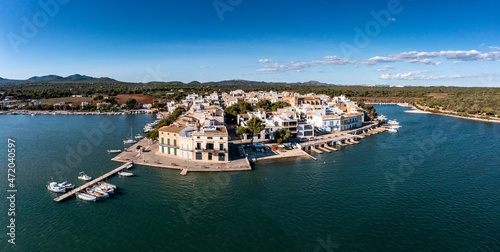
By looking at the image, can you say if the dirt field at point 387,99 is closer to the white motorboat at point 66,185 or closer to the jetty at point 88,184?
the jetty at point 88,184

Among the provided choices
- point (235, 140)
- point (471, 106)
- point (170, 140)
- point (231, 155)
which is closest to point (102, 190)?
point (170, 140)

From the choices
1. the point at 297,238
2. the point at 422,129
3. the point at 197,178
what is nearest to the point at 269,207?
the point at 297,238

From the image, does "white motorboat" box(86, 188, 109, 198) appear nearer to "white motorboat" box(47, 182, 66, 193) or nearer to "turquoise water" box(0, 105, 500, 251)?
"turquoise water" box(0, 105, 500, 251)

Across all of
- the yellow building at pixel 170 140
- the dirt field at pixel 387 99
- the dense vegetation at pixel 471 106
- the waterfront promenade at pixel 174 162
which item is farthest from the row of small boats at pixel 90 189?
the dirt field at pixel 387 99

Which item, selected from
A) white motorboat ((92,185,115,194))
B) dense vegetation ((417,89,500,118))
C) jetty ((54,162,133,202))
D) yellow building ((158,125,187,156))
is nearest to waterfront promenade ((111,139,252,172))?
yellow building ((158,125,187,156))

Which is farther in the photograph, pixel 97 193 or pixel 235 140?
pixel 235 140

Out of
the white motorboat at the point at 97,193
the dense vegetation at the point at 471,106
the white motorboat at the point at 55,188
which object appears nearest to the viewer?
the white motorboat at the point at 97,193

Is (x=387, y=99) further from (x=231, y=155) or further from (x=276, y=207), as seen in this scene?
(x=276, y=207)

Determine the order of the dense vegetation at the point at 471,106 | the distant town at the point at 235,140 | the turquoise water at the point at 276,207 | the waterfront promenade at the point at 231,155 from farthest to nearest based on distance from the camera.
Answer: the dense vegetation at the point at 471,106
the distant town at the point at 235,140
the waterfront promenade at the point at 231,155
the turquoise water at the point at 276,207
